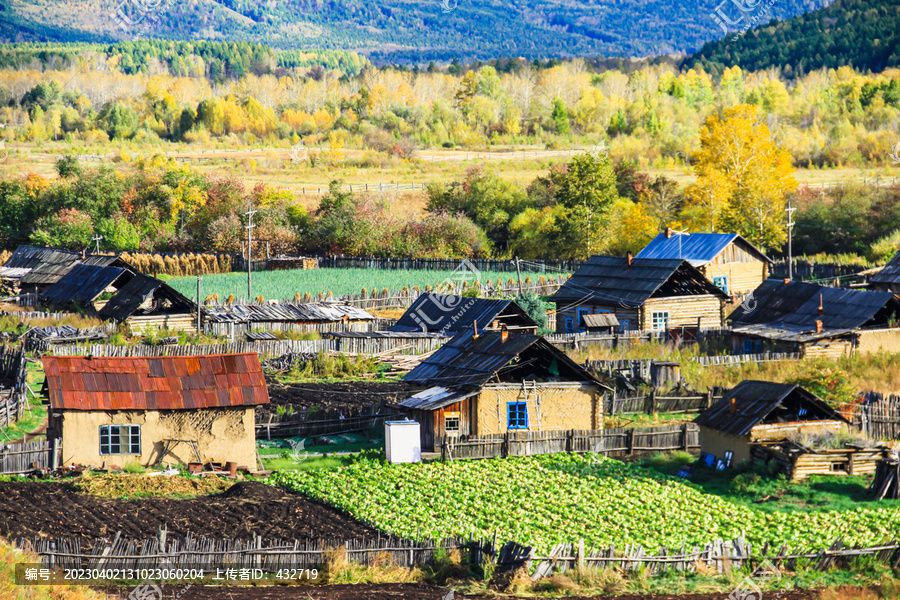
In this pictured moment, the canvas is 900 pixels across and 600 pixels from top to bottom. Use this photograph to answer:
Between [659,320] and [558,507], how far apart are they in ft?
80.4

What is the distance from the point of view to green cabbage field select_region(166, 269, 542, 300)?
212 ft

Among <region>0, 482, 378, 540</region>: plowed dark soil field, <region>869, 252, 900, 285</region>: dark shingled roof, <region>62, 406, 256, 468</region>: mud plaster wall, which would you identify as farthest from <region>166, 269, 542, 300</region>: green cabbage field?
<region>0, 482, 378, 540</region>: plowed dark soil field

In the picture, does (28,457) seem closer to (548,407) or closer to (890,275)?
(548,407)

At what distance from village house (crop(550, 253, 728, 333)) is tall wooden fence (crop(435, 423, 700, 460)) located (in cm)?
1668

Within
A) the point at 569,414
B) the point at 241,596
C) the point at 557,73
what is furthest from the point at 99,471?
the point at 557,73

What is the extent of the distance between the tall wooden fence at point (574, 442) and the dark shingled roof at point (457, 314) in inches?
519

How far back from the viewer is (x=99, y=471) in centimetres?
2648

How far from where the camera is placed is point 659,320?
47.2 metres

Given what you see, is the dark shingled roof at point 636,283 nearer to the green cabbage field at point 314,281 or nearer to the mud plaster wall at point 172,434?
the green cabbage field at point 314,281

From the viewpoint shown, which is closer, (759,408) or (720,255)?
(759,408)

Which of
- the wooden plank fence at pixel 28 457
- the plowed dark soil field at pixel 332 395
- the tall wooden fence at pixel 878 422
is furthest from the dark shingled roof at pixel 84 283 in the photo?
the tall wooden fence at pixel 878 422

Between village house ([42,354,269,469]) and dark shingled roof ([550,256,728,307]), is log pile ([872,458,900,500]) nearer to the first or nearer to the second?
village house ([42,354,269,469])

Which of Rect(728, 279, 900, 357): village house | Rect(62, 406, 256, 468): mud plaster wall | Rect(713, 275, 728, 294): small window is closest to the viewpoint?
Rect(62, 406, 256, 468): mud plaster wall

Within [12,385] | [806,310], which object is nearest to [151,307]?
[12,385]
